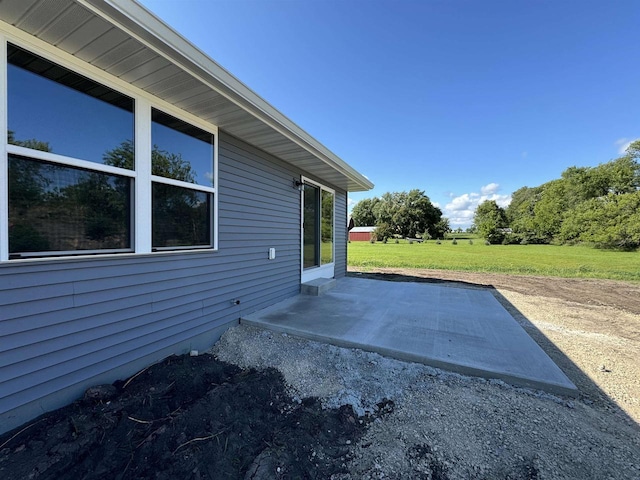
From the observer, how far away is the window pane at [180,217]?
7.94 feet

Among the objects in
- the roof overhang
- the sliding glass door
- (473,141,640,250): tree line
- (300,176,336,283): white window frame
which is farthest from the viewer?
(473,141,640,250): tree line

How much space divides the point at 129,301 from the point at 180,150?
158 cm

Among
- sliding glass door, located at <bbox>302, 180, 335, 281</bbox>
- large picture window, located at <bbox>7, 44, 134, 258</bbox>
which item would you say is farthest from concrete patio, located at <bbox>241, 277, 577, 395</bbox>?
large picture window, located at <bbox>7, 44, 134, 258</bbox>

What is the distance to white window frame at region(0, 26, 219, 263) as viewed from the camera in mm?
1505

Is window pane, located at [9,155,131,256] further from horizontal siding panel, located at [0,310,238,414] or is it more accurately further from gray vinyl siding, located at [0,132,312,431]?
horizontal siding panel, located at [0,310,238,414]

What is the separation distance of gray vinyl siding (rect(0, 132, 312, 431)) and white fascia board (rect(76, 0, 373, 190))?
28.9 inches

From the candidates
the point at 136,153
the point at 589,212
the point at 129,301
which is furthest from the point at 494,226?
the point at 129,301

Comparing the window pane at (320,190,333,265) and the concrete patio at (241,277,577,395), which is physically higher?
the window pane at (320,190,333,265)

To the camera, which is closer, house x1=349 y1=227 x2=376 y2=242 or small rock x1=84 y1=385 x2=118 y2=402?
small rock x1=84 y1=385 x2=118 y2=402

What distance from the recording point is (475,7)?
6297 millimetres

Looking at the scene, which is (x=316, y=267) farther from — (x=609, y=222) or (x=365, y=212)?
(x=365, y=212)

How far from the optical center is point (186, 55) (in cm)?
184

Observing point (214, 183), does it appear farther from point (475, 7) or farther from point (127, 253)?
point (475, 7)

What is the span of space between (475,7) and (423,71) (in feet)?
7.82
